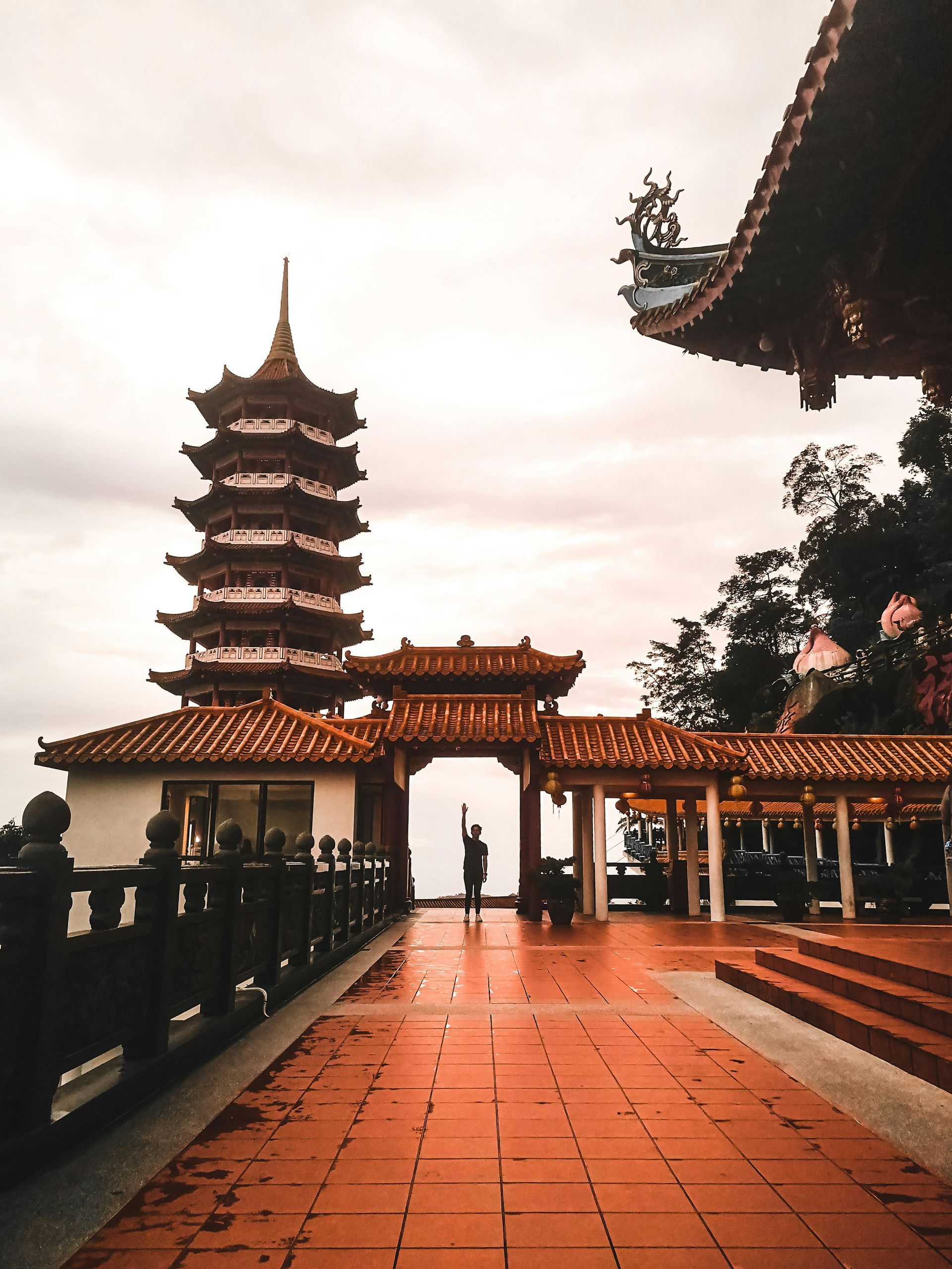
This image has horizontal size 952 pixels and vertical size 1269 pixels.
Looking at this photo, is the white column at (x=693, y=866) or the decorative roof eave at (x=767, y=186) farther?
the white column at (x=693, y=866)

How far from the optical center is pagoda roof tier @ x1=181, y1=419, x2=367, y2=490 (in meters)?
31.5

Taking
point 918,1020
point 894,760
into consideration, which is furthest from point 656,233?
point 894,760

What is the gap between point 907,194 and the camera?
354 cm

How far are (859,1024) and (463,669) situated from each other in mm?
12357

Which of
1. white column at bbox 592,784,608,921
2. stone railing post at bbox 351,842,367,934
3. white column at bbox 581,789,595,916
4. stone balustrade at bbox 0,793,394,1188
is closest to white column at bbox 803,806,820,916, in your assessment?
white column at bbox 581,789,595,916

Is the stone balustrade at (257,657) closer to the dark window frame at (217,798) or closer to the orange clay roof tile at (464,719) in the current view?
the orange clay roof tile at (464,719)

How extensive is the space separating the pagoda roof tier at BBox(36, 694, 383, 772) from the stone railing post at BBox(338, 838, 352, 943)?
556 centimetres

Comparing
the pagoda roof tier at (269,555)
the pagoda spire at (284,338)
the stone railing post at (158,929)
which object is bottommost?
the stone railing post at (158,929)

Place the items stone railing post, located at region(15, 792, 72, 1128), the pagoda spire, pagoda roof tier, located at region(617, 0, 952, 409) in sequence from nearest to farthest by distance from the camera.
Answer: stone railing post, located at region(15, 792, 72, 1128) → pagoda roof tier, located at region(617, 0, 952, 409) → the pagoda spire

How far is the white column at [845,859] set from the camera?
1606cm

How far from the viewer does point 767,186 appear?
3631 millimetres

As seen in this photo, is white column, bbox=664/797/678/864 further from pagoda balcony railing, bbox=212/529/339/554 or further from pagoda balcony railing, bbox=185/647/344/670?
pagoda balcony railing, bbox=212/529/339/554

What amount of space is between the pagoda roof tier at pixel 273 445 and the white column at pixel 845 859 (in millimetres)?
22720

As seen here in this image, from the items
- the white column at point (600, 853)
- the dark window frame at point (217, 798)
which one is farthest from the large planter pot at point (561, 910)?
the dark window frame at point (217, 798)
